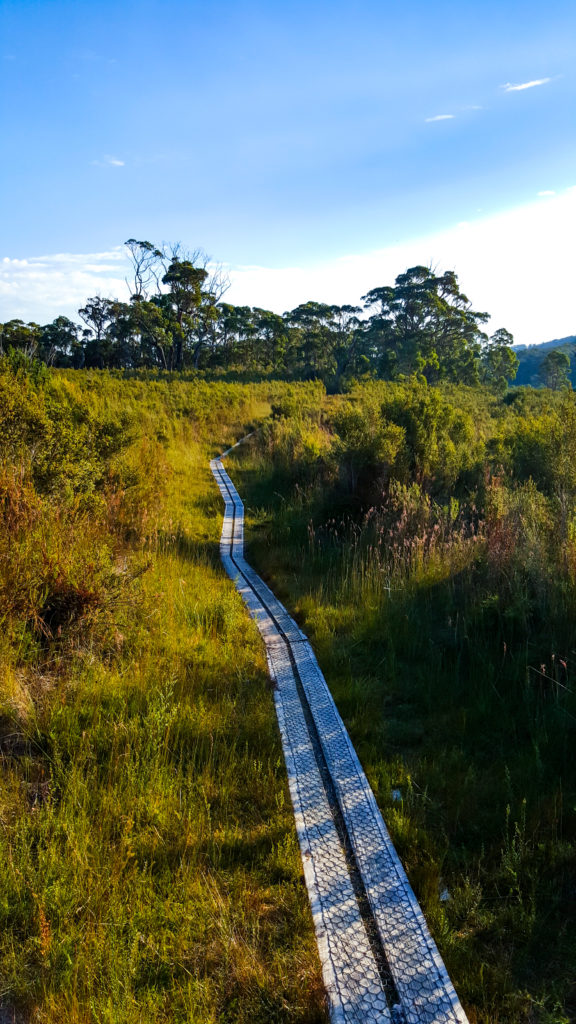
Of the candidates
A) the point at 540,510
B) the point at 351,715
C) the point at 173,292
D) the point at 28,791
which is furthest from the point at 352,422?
the point at 173,292

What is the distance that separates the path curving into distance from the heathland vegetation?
91 millimetres

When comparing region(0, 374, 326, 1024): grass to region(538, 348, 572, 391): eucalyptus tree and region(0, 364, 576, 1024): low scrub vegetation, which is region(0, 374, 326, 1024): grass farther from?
region(538, 348, 572, 391): eucalyptus tree

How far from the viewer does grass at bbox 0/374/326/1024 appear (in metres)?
1.87

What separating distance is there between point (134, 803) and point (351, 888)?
1177mm

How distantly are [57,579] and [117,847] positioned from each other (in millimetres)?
2012

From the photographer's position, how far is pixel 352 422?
9.52m

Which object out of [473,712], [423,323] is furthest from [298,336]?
[473,712]

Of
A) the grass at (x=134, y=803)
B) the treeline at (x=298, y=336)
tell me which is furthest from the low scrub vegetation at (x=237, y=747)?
the treeline at (x=298, y=336)

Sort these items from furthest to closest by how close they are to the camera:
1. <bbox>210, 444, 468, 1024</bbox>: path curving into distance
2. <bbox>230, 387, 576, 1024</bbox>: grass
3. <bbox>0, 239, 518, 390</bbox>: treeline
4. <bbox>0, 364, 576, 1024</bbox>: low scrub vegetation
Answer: <bbox>0, 239, 518, 390</bbox>: treeline → <bbox>230, 387, 576, 1024</bbox>: grass → <bbox>0, 364, 576, 1024</bbox>: low scrub vegetation → <bbox>210, 444, 468, 1024</bbox>: path curving into distance

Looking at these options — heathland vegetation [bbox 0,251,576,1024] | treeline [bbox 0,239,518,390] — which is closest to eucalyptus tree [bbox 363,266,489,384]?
treeline [bbox 0,239,518,390]

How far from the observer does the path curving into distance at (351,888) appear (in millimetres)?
1834

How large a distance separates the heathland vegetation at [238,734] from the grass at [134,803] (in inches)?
0.5

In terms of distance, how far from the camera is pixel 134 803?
2633 millimetres

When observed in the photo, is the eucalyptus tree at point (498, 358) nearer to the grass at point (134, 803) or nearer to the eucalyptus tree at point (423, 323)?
the eucalyptus tree at point (423, 323)
